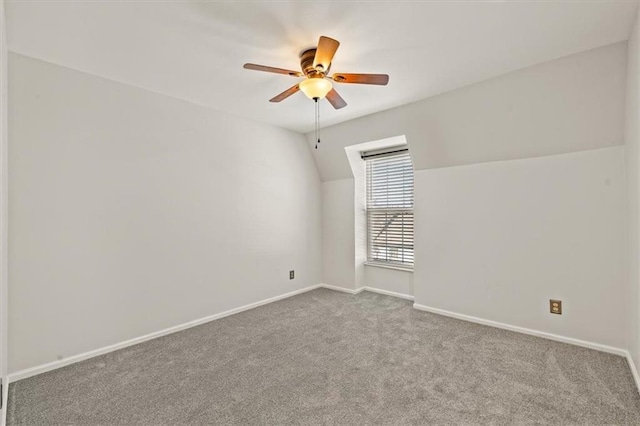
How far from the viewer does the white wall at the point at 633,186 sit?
201cm

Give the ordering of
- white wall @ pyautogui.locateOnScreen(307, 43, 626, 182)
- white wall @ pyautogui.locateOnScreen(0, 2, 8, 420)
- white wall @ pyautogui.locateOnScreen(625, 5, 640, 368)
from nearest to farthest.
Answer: white wall @ pyautogui.locateOnScreen(0, 2, 8, 420) < white wall @ pyautogui.locateOnScreen(625, 5, 640, 368) < white wall @ pyautogui.locateOnScreen(307, 43, 626, 182)

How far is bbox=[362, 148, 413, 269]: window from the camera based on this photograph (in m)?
4.25

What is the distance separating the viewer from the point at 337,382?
87.0 inches

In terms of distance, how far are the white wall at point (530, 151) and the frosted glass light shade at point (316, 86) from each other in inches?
59.2

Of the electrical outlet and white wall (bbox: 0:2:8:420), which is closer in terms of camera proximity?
white wall (bbox: 0:2:8:420)

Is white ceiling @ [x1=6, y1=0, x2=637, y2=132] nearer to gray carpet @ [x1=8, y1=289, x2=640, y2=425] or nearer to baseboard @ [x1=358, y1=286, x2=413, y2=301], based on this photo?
gray carpet @ [x1=8, y1=289, x2=640, y2=425]

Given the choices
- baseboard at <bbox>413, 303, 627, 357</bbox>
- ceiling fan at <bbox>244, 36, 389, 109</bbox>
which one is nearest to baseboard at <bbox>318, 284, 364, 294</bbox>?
baseboard at <bbox>413, 303, 627, 357</bbox>

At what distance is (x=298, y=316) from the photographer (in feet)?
11.7

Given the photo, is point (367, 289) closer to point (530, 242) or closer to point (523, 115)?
point (530, 242)

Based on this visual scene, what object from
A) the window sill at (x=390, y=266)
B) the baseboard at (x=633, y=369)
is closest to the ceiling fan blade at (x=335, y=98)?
the window sill at (x=390, y=266)

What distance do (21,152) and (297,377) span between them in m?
2.65

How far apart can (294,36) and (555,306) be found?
3.22 metres

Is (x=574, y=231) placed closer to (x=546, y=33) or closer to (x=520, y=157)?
(x=520, y=157)

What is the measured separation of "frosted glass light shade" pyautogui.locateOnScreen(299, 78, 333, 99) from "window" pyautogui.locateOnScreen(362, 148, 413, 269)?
2.17 meters
